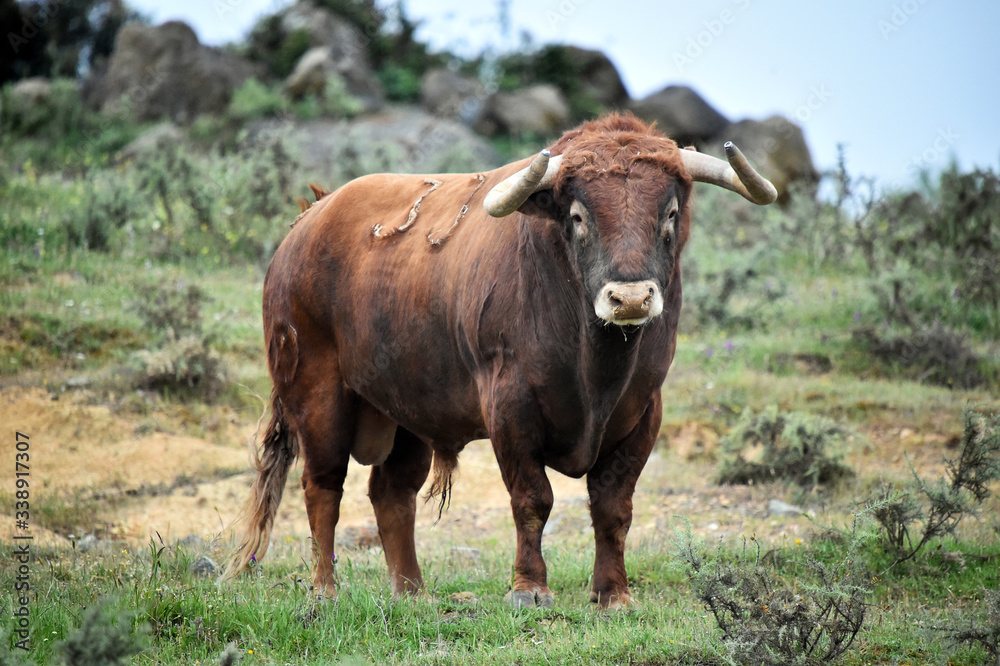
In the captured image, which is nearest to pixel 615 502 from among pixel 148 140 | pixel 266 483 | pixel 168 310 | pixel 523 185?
pixel 523 185

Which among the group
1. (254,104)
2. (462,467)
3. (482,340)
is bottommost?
(462,467)

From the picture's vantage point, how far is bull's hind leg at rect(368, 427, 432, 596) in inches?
231

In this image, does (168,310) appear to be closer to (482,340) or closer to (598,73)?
(482,340)

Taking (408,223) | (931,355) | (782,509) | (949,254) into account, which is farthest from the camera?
(949,254)

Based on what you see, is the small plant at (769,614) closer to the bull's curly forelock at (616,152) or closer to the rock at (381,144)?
the bull's curly forelock at (616,152)

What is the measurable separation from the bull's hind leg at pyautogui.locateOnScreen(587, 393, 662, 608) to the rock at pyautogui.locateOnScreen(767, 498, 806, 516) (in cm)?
274

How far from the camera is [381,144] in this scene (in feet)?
62.8

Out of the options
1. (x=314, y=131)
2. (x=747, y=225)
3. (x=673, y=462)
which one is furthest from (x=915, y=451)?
A: (x=314, y=131)

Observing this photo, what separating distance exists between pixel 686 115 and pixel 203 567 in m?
24.9

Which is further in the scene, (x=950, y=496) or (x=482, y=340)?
(x=950, y=496)

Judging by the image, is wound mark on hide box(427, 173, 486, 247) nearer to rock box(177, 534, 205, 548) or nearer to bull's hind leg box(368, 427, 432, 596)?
bull's hind leg box(368, 427, 432, 596)

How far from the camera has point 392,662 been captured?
406cm

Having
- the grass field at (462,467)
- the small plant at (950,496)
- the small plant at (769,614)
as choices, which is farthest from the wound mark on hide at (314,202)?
the small plant at (950,496)

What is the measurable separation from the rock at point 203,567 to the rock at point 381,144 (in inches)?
466
